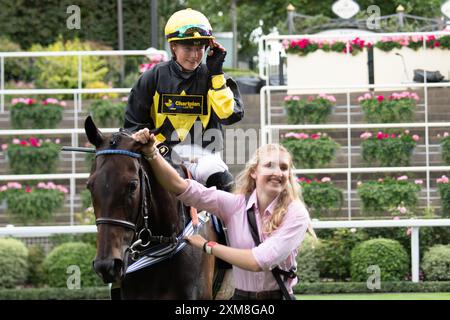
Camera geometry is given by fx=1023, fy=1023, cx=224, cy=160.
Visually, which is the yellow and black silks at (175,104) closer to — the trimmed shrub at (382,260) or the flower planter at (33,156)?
the trimmed shrub at (382,260)

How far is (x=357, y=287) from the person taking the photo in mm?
11062

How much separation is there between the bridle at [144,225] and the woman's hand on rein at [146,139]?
0.21 ft

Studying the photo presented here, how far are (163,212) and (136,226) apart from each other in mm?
489

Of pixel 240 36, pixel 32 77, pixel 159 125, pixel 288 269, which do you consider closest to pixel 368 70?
pixel 32 77

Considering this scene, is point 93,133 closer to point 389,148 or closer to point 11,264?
point 11,264

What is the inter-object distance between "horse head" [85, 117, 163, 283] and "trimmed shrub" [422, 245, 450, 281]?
7.08 metres

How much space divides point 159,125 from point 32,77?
16.2 m

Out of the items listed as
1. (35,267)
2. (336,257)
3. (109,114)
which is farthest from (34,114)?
(336,257)

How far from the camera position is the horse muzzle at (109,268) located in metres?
4.57

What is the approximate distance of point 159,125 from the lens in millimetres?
5980

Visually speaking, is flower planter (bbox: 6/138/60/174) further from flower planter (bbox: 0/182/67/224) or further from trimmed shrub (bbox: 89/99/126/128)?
trimmed shrub (bbox: 89/99/126/128)

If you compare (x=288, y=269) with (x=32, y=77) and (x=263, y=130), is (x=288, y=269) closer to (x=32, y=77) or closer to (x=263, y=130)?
(x=263, y=130)

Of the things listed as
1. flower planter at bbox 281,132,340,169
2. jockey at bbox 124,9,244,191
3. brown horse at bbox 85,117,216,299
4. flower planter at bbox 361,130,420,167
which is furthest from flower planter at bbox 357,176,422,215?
brown horse at bbox 85,117,216,299

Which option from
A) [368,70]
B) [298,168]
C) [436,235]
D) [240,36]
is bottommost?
[436,235]
